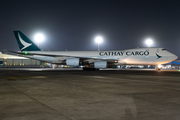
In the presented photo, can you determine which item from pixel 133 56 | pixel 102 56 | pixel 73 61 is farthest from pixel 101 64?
pixel 133 56

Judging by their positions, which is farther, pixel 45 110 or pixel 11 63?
pixel 11 63

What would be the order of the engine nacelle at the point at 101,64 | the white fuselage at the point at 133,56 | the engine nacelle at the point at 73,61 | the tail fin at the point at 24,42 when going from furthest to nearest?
the tail fin at the point at 24,42, the engine nacelle at the point at 73,61, the white fuselage at the point at 133,56, the engine nacelle at the point at 101,64

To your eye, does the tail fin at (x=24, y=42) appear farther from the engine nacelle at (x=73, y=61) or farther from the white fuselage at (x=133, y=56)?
the engine nacelle at (x=73, y=61)

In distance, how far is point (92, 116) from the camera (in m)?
4.29

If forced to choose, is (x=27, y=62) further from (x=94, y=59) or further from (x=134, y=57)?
(x=134, y=57)

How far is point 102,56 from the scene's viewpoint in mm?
32156

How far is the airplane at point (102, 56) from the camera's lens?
29453 millimetres

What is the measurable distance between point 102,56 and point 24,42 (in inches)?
657

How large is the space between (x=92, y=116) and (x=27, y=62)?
245ft

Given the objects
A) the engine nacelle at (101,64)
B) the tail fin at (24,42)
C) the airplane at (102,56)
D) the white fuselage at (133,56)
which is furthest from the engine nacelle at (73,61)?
the tail fin at (24,42)

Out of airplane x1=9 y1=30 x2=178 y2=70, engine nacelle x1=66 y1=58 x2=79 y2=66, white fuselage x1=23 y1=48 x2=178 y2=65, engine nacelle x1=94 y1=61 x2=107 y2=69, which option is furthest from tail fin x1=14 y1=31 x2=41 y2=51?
engine nacelle x1=94 y1=61 x2=107 y2=69

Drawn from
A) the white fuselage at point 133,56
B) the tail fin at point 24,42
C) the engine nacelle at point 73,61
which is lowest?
the engine nacelle at point 73,61

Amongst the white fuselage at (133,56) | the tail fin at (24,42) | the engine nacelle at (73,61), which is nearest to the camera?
the white fuselage at (133,56)

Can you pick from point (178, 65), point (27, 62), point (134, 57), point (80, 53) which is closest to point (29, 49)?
point (80, 53)
